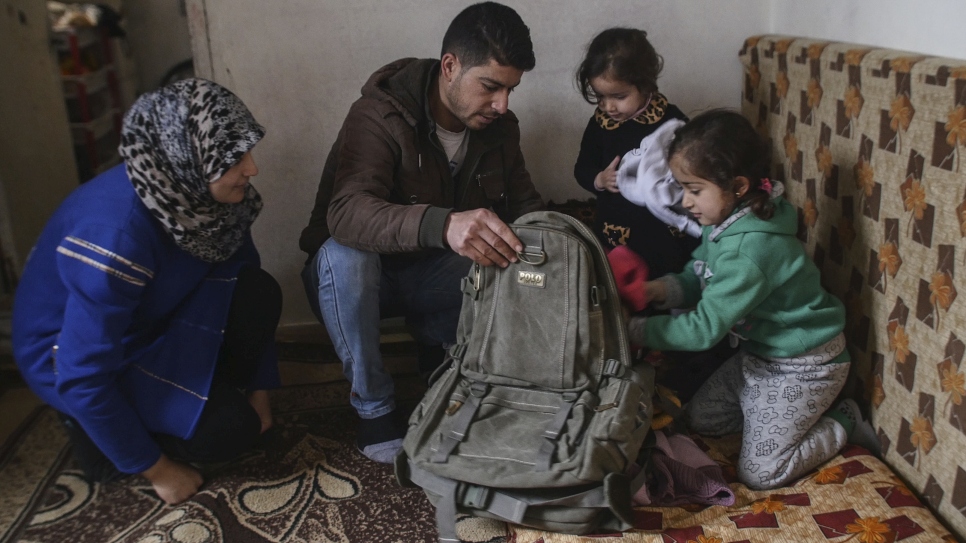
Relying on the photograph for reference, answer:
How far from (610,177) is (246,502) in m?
1.10

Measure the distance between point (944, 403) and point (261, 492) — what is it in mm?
1321

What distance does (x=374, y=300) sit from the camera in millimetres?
1576

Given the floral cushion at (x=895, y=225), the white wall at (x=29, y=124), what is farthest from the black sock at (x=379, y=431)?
the white wall at (x=29, y=124)

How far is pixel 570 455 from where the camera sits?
1.24 m

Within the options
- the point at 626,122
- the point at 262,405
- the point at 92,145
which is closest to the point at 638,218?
the point at 626,122

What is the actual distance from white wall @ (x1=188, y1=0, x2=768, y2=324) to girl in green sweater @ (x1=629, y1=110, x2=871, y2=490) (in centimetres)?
67

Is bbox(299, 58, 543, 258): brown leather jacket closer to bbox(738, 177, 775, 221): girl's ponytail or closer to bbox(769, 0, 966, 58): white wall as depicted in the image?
bbox(738, 177, 775, 221): girl's ponytail

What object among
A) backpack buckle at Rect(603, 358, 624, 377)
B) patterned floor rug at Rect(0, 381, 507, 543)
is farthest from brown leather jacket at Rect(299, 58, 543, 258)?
patterned floor rug at Rect(0, 381, 507, 543)

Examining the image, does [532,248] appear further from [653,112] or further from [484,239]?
[653,112]

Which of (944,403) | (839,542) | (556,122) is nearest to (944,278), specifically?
(944,403)

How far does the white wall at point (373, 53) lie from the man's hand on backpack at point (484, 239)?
77cm

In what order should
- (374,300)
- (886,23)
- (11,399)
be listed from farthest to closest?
(11,399) → (374,300) → (886,23)

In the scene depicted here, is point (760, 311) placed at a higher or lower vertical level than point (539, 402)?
higher

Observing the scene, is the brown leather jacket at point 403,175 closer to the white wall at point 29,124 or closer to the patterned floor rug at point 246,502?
the patterned floor rug at point 246,502
